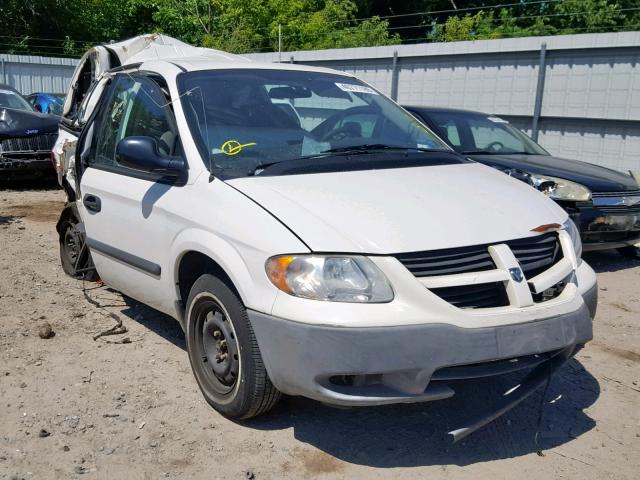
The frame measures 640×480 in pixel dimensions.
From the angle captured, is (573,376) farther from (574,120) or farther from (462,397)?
(574,120)

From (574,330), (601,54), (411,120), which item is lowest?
(574,330)

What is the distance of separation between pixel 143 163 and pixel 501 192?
1.94 m

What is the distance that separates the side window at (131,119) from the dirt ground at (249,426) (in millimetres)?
1284

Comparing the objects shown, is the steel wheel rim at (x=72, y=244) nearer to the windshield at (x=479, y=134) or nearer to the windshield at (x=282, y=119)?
the windshield at (x=282, y=119)

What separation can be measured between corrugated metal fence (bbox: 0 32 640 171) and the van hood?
8729 millimetres

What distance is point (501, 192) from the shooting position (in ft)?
12.1

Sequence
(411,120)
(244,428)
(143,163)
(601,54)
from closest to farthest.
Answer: (244,428) < (143,163) < (411,120) < (601,54)

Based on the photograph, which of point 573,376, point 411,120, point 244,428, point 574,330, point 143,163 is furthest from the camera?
point 411,120

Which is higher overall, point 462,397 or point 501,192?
point 501,192

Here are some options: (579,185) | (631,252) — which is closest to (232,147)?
(579,185)

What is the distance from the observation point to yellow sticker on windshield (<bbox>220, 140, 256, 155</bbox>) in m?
3.79

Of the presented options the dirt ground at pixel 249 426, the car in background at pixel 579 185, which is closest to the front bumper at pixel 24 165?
the car in background at pixel 579 185

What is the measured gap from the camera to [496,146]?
7.93 m

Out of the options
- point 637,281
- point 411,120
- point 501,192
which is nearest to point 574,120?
point 637,281
